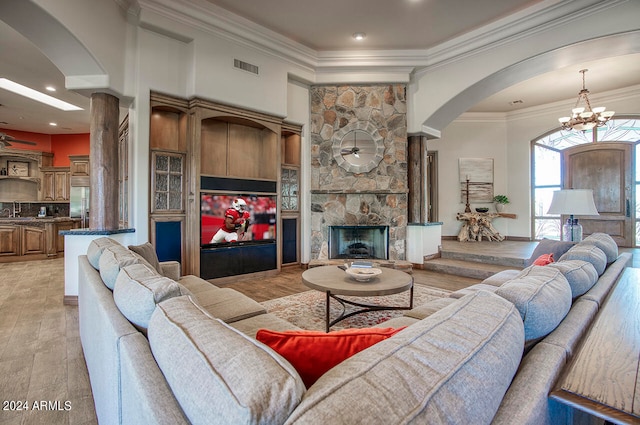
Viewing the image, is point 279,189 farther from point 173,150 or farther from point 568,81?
point 568,81

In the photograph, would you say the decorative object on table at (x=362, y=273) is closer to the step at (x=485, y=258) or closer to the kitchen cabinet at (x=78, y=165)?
the step at (x=485, y=258)

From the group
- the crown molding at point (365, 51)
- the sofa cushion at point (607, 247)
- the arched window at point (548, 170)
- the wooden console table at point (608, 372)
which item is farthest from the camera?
the arched window at point (548, 170)

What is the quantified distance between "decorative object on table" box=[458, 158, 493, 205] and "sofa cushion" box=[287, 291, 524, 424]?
792cm

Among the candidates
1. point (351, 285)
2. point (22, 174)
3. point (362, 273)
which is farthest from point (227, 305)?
point (22, 174)

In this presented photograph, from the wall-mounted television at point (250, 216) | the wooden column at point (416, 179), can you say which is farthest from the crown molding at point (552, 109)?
the wall-mounted television at point (250, 216)

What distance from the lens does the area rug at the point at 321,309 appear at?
294 centimetres

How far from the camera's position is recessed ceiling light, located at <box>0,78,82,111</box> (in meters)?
5.30

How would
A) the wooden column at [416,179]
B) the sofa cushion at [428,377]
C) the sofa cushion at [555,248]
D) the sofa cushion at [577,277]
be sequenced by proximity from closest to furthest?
the sofa cushion at [428,377], the sofa cushion at [577,277], the sofa cushion at [555,248], the wooden column at [416,179]

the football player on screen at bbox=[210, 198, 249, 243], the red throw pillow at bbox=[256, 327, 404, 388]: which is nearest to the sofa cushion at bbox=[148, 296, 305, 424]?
the red throw pillow at bbox=[256, 327, 404, 388]

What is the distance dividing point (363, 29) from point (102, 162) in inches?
153

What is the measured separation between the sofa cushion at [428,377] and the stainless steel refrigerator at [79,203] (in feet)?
30.1

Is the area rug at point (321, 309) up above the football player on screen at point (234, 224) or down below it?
below

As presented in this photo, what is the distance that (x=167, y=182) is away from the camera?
4.09m

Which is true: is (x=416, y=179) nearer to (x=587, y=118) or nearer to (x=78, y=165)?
(x=587, y=118)
